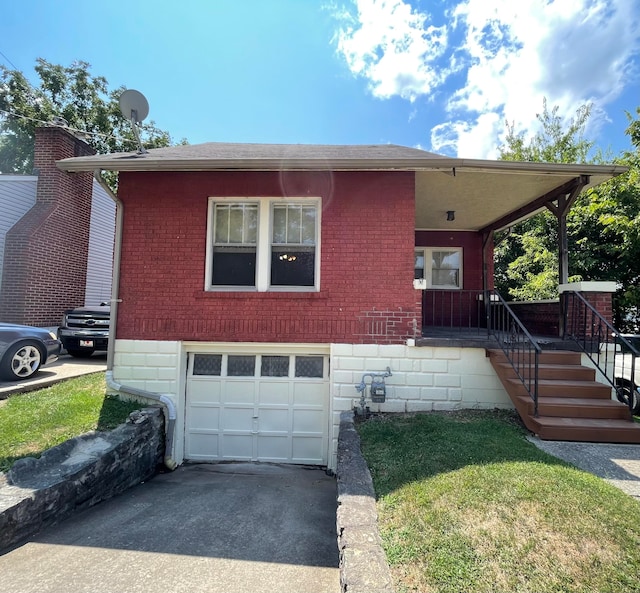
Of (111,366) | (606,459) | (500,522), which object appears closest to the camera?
(500,522)

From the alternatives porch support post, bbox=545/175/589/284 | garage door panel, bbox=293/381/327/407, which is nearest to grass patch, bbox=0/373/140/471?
garage door panel, bbox=293/381/327/407

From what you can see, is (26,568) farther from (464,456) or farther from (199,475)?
(464,456)

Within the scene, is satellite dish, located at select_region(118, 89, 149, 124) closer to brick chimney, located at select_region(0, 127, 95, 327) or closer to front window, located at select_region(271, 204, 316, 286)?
front window, located at select_region(271, 204, 316, 286)

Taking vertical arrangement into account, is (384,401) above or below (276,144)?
below

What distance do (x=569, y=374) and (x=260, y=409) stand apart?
457 centimetres

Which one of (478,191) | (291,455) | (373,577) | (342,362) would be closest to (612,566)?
(373,577)

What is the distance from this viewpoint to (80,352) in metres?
9.88

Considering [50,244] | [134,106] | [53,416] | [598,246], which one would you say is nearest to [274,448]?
[53,416]

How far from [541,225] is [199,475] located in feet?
52.9

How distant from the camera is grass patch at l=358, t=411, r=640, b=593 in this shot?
85.7 inches

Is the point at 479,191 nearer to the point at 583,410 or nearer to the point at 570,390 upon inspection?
the point at 570,390

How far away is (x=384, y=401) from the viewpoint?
553 centimetres

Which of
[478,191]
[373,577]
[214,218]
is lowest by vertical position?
[373,577]

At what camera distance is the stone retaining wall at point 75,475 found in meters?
3.28
